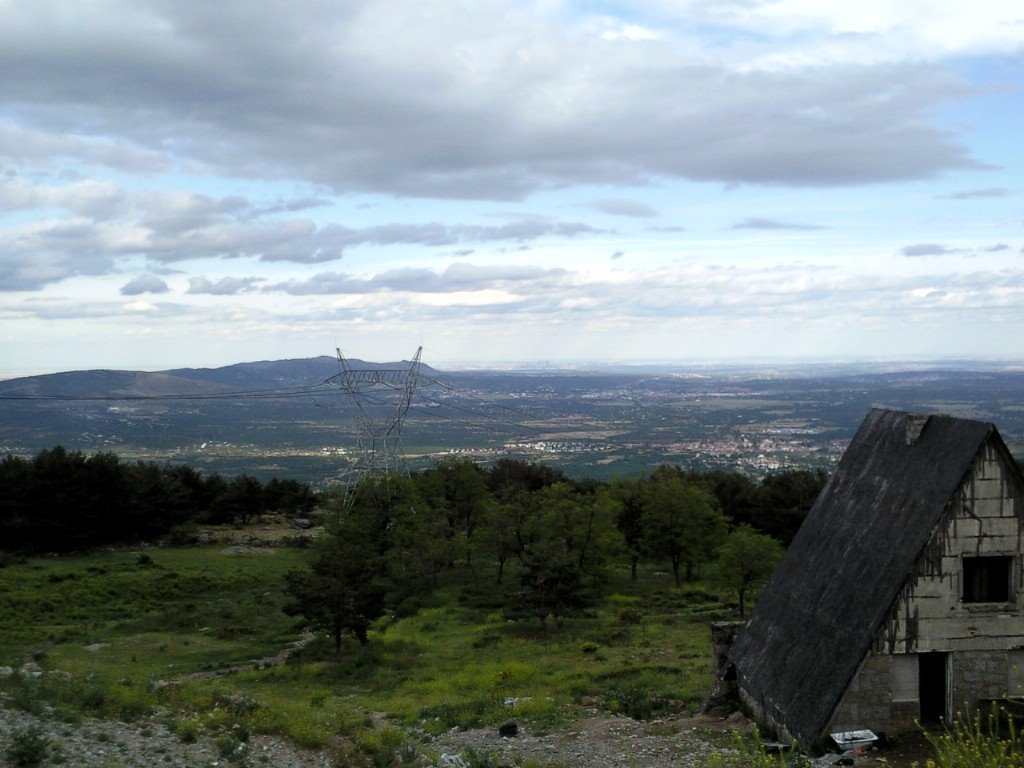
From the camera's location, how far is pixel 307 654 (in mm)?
30609

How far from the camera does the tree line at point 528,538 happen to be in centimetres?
3325

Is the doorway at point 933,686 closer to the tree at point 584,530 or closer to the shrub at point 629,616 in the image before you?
the shrub at point 629,616

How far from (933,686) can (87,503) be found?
5158 cm

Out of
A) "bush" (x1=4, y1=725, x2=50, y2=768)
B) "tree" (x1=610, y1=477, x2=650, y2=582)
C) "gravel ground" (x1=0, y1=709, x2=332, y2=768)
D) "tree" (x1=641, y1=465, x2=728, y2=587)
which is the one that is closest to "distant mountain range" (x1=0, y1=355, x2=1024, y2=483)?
"tree" (x1=610, y1=477, x2=650, y2=582)

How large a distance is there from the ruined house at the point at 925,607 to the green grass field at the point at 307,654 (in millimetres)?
5593

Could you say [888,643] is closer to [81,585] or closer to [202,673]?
[202,673]

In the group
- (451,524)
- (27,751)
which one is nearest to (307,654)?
(27,751)

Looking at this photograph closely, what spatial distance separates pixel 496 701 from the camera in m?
21.9

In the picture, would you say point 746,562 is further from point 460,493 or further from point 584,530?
point 460,493

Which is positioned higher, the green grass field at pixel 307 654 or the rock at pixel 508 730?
the rock at pixel 508 730

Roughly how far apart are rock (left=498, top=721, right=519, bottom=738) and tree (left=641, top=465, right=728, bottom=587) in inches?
1116

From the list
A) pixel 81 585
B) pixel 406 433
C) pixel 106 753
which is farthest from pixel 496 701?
pixel 406 433

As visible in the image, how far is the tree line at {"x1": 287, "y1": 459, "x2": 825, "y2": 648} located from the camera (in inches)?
1309

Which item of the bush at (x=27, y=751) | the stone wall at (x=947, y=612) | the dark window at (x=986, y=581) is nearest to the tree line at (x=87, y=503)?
the bush at (x=27, y=751)
